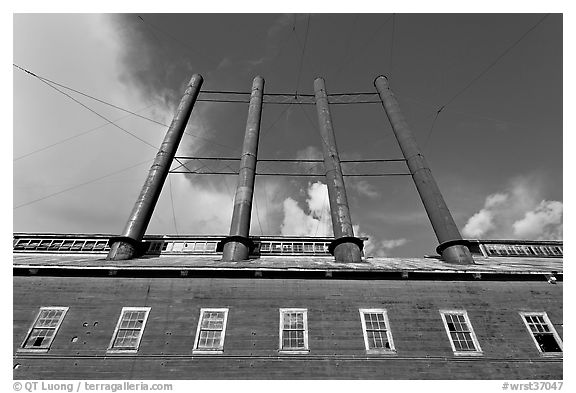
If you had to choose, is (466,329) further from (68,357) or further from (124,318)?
(68,357)

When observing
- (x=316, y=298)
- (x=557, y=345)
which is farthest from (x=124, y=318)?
(x=557, y=345)

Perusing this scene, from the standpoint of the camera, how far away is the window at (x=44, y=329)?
12938 millimetres

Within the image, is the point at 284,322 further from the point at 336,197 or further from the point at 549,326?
the point at 549,326

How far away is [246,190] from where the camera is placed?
73.2 ft

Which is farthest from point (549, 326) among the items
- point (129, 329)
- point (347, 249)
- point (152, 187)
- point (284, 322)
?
point (152, 187)

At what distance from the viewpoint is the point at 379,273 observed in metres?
15.4

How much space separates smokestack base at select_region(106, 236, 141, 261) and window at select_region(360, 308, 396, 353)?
1366 cm

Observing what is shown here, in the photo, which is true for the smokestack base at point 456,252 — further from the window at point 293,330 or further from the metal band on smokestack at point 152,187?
the metal band on smokestack at point 152,187

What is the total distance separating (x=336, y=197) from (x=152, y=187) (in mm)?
12629

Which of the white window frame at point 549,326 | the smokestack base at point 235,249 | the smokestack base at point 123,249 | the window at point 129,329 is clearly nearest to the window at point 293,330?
the smokestack base at point 235,249

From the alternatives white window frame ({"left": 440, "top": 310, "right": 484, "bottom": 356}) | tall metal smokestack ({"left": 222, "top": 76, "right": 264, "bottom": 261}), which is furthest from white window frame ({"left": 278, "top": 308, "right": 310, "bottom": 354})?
white window frame ({"left": 440, "top": 310, "right": 484, "bottom": 356})

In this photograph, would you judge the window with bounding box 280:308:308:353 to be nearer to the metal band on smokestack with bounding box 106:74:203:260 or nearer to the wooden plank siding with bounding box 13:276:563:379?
the wooden plank siding with bounding box 13:276:563:379

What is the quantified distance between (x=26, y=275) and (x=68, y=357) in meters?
5.02

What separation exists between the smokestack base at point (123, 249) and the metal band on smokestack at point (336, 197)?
12.0m
